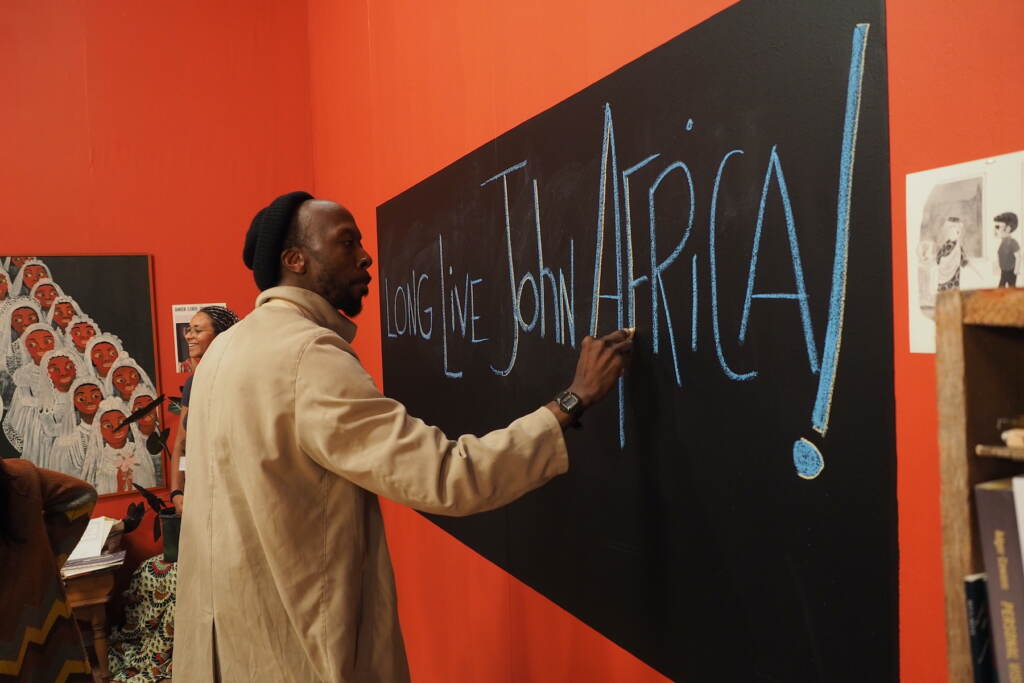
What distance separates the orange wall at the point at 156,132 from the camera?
139 inches

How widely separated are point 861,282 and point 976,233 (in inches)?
5.9

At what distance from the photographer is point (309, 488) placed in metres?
1.41

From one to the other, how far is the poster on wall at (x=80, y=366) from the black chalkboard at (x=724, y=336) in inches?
105

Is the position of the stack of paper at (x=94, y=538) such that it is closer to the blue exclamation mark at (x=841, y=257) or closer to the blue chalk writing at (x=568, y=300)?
the blue chalk writing at (x=568, y=300)

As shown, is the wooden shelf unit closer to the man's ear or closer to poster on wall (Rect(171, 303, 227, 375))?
the man's ear

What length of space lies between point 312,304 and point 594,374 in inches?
24.6

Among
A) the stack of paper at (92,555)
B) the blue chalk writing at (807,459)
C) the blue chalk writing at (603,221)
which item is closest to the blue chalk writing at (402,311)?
the blue chalk writing at (603,221)

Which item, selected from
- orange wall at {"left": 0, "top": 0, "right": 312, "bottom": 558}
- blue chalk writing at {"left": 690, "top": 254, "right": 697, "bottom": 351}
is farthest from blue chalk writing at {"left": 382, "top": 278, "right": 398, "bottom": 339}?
blue chalk writing at {"left": 690, "top": 254, "right": 697, "bottom": 351}

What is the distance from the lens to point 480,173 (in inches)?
80.0

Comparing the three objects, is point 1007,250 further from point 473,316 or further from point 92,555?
point 92,555

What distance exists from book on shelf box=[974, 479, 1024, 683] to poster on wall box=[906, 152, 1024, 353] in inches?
10.2

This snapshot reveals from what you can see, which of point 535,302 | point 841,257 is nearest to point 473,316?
point 535,302

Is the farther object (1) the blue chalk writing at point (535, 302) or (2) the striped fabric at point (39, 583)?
(1) the blue chalk writing at point (535, 302)

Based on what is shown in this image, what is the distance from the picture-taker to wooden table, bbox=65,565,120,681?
10.5 ft
